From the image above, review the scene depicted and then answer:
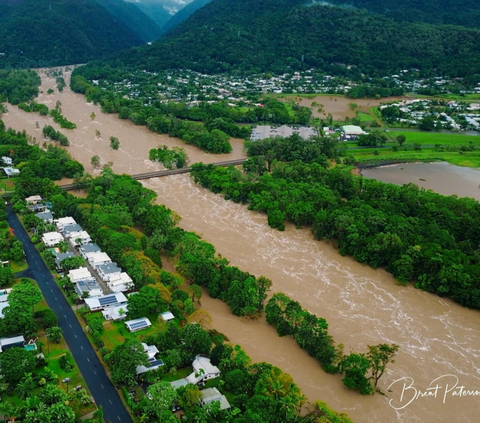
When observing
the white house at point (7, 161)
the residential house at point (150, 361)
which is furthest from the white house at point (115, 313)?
the white house at point (7, 161)

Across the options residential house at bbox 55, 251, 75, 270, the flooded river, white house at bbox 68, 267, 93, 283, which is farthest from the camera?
residential house at bbox 55, 251, 75, 270

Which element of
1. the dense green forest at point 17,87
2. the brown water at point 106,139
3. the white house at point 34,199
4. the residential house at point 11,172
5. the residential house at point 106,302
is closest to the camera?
the residential house at point 106,302

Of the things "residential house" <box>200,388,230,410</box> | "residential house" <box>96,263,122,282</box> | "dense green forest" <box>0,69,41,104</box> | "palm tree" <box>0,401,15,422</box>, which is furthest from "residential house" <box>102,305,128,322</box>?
"dense green forest" <box>0,69,41,104</box>

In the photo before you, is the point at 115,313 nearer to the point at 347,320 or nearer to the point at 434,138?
the point at 347,320

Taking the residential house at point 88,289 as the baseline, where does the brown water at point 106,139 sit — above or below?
above

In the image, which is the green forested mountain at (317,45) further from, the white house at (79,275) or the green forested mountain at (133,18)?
the white house at (79,275)

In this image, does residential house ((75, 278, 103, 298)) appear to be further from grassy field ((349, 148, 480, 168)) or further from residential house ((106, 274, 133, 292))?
grassy field ((349, 148, 480, 168))

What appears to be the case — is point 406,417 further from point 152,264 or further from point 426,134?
point 426,134
